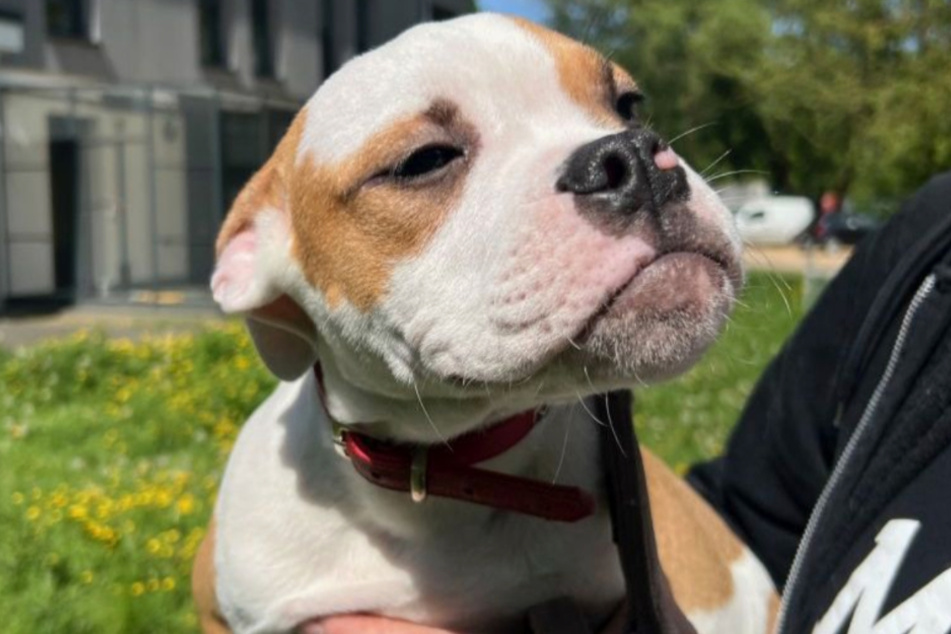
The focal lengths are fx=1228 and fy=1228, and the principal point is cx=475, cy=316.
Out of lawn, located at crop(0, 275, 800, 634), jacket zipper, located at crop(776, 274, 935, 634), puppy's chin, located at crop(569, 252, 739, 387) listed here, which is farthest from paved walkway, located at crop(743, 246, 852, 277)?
puppy's chin, located at crop(569, 252, 739, 387)

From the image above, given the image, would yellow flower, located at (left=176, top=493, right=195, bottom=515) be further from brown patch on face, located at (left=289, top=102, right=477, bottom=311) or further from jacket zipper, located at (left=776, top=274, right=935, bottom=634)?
jacket zipper, located at (left=776, top=274, right=935, bottom=634)

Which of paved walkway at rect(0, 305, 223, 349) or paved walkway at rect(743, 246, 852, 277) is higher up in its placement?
paved walkway at rect(0, 305, 223, 349)

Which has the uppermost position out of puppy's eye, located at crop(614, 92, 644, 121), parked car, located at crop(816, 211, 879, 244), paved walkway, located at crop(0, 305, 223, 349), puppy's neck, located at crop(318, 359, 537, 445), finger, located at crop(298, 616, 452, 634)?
puppy's eye, located at crop(614, 92, 644, 121)

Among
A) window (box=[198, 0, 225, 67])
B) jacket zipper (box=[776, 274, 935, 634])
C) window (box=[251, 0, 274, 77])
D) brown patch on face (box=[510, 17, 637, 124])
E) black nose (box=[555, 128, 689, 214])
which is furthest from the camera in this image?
window (box=[251, 0, 274, 77])

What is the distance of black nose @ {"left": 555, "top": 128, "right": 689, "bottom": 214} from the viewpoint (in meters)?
1.66

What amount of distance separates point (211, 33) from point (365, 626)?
62.1ft

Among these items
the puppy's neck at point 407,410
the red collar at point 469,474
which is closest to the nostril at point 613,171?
the puppy's neck at point 407,410

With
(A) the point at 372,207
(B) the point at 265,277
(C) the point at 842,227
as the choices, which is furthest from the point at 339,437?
(C) the point at 842,227

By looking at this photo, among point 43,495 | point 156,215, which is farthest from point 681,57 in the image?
point 43,495

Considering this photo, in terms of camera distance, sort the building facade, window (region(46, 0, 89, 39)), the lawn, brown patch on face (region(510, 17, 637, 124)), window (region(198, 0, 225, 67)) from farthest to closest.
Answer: window (region(198, 0, 225, 67)), window (region(46, 0, 89, 39)), the building facade, the lawn, brown patch on face (region(510, 17, 637, 124))

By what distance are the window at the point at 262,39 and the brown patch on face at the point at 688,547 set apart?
1919 centimetres

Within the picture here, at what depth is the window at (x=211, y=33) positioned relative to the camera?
1958cm

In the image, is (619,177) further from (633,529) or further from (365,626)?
(365,626)

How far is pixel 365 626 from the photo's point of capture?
205cm
